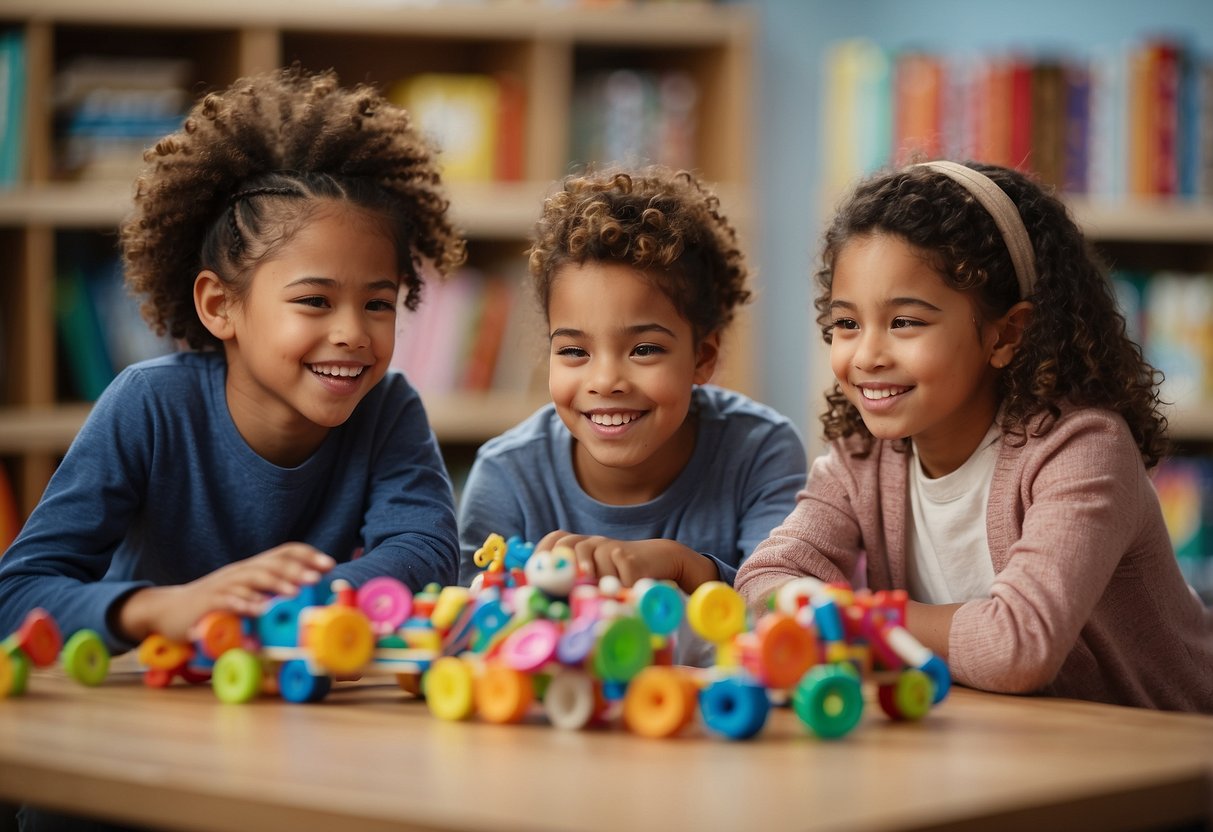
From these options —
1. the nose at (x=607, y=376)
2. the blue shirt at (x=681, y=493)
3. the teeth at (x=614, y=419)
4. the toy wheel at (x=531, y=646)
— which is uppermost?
the nose at (x=607, y=376)

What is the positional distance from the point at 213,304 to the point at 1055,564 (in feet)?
3.26

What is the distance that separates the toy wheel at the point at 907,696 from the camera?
1120mm

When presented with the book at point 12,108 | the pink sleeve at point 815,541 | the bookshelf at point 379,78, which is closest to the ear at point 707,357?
the pink sleeve at point 815,541

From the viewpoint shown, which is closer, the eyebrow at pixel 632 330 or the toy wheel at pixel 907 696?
the toy wheel at pixel 907 696

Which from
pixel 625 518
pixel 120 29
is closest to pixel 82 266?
pixel 120 29

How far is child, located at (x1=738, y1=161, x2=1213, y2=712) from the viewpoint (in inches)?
59.2

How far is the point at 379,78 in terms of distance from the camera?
11.7 ft

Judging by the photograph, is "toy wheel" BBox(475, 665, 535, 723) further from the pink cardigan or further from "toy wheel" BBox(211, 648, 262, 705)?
the pink cardigan

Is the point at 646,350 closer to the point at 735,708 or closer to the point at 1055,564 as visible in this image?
the point at 1055,564

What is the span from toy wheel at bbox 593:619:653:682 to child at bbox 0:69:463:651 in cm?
52

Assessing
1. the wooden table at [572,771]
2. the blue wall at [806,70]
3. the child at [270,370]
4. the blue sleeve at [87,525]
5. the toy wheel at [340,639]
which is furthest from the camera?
the blue wall at [806,70]

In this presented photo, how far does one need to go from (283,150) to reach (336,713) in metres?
0.84

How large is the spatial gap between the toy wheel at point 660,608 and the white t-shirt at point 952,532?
542mm

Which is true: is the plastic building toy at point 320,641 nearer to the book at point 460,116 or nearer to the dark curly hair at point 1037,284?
the dark curly hair at point 1037,284
